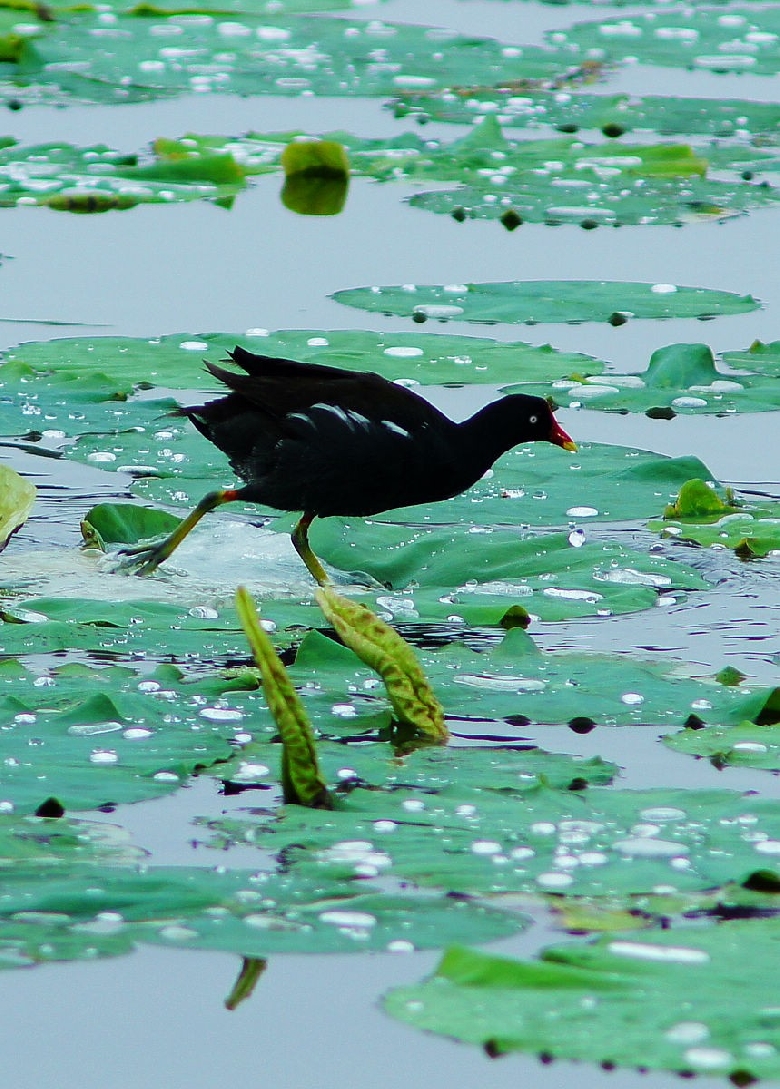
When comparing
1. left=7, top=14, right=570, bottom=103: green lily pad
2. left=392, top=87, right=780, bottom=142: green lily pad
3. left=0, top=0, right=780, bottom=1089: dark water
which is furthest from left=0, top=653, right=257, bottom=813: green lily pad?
left=7, top=14, right=570, bottom=103: green lily pad

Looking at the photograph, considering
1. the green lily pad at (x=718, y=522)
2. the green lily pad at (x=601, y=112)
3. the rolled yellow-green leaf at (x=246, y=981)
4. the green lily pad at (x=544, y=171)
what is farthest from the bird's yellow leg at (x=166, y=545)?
the green lily pad at (x=601, y=112)

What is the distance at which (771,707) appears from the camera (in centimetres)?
445

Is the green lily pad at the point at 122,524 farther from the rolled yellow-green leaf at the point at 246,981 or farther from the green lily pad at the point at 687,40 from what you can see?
the green lily pad at the point at 687,40

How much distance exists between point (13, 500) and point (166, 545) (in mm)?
466

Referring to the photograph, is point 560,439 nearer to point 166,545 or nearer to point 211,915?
point 166,545

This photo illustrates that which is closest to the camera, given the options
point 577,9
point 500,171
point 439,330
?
point 439,330

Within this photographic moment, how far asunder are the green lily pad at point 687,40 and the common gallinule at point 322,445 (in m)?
10.2

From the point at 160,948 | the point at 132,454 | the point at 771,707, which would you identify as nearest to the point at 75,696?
the point at 160,948

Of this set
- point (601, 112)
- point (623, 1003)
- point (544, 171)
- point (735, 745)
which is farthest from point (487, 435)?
point (601, 112)

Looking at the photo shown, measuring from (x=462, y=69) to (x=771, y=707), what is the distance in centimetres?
1174

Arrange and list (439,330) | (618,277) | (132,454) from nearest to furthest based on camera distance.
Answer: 1. (132,454)
2. (439,330)
3. (618,277)

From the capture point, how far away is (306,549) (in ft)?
19.6

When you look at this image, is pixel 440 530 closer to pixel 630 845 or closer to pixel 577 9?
pixel 630 845

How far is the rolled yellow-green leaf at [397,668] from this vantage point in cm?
435
